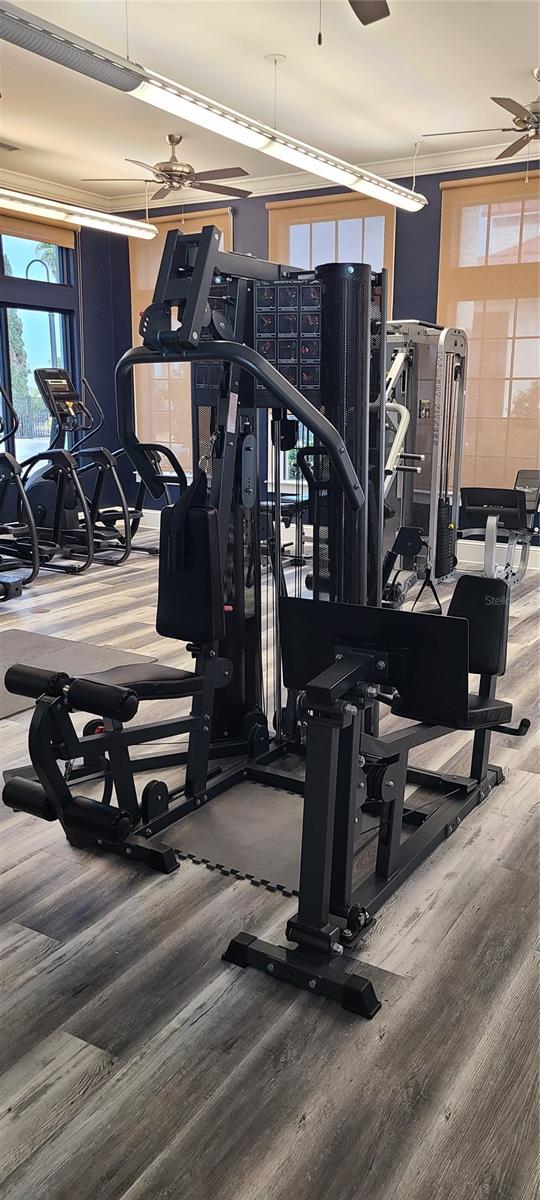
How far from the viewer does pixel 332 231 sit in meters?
7.45

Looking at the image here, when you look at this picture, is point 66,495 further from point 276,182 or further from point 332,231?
point 276,182

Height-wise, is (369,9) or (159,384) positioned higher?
(369,9)

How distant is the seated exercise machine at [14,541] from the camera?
18.9 feet

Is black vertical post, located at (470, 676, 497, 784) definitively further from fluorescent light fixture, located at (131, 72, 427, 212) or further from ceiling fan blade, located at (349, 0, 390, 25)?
fluorescent light fixture, located at (131, 72, 427, 212)

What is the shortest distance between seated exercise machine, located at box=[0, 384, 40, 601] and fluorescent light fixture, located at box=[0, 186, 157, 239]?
1227 mm

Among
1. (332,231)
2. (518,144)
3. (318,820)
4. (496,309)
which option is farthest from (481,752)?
(332,231)

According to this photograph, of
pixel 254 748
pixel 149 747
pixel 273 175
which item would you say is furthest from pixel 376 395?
pixel 273 175

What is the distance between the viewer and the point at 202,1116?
1648 millimetres

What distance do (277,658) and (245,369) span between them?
1.17 meters

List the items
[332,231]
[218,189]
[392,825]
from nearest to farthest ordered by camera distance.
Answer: [392,825] < [218,189] < [332,231]

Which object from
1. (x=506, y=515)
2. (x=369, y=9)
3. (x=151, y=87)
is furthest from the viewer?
(x=506, y=515)

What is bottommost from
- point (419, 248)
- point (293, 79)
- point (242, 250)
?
point (419, 248)

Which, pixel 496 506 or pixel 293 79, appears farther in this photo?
pixel 496 506

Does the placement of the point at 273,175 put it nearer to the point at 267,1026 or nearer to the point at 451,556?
the point at 451,556
